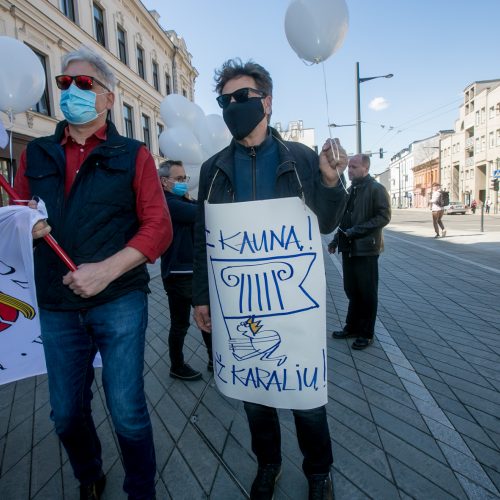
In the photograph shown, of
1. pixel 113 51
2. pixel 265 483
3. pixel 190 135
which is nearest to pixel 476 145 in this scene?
pixel 113 51

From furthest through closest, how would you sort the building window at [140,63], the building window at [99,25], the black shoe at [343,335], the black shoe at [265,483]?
the building window at [140,63], the building window at [99,25], the black shoe at [343,335], the black shoe at [265,483]

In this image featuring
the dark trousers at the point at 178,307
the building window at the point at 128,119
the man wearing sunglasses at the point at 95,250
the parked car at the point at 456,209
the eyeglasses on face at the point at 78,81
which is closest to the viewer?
the man wearing sunglasses at the point at 95,250

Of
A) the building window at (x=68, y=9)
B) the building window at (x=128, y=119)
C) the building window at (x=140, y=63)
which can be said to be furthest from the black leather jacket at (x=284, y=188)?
the building window at (x=140, y=63)

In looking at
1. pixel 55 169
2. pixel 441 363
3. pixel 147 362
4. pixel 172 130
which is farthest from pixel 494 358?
pixel 172 130

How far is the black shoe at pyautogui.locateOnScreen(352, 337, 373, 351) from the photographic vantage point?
3627mm

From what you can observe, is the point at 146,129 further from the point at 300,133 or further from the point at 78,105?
the point at 300,133

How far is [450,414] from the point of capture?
245 centimetres

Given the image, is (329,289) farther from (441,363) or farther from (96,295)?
(96,295)

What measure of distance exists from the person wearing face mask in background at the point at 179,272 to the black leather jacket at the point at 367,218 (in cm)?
160

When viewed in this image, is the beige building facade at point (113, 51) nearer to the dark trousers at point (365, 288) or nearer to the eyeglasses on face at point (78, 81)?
the eyeglasses on face at point (78, 81)

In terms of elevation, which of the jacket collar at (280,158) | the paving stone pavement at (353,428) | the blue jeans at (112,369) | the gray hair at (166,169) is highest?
the gray hair at (166,169)

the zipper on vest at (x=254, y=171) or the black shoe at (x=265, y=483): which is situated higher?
the zipper on vest at (x=254, y=171)

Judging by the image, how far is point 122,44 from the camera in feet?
58.9

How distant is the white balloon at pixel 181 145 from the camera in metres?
5.26
